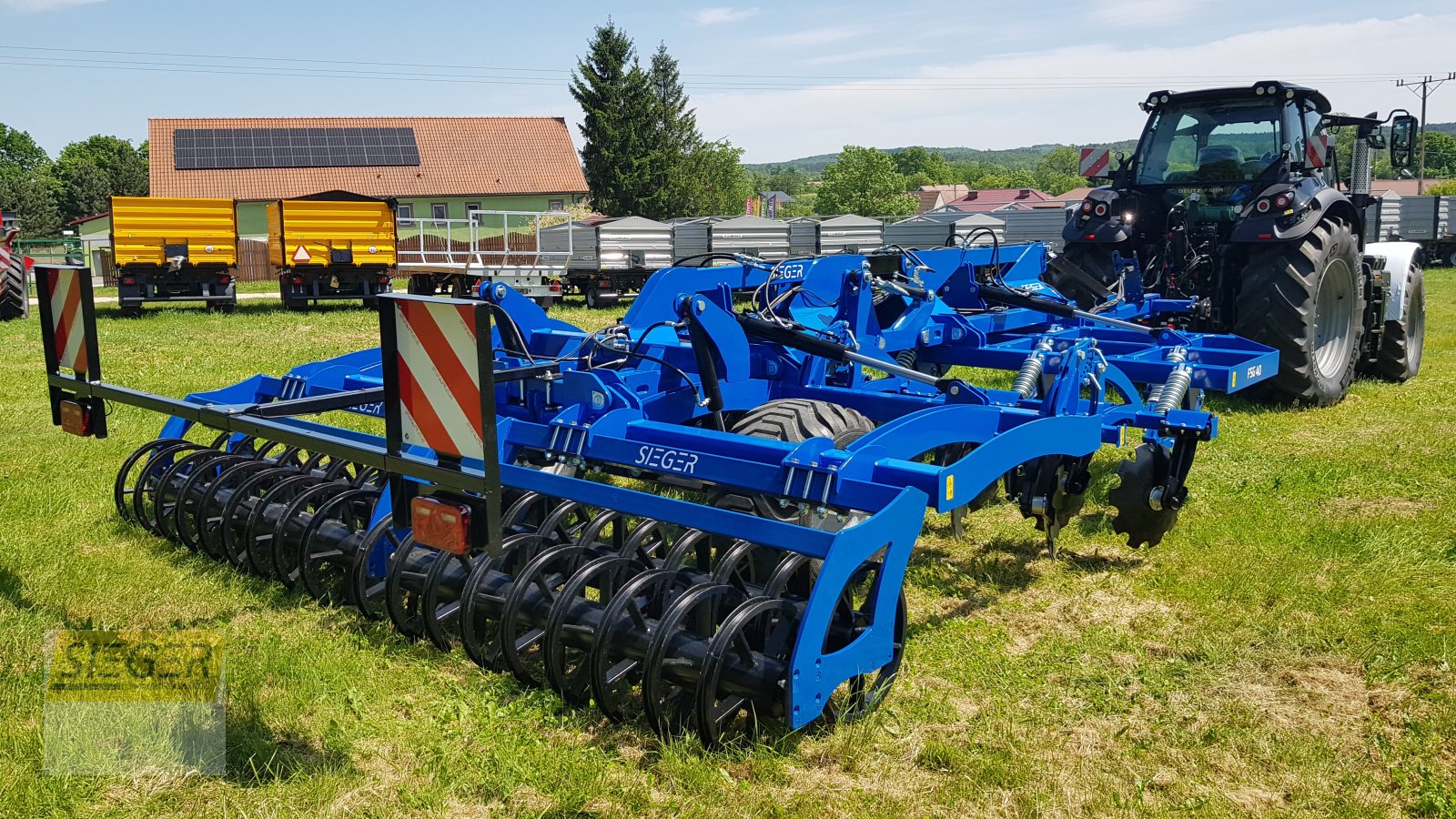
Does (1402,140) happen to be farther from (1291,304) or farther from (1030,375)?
Answer: (1030,375)

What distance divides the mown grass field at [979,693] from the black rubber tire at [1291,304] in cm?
161

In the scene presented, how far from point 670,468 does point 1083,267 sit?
5493 mm

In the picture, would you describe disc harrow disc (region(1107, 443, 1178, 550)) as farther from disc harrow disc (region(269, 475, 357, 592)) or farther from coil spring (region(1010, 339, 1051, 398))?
disc harrow disc (region(269, 475, 357, 592))

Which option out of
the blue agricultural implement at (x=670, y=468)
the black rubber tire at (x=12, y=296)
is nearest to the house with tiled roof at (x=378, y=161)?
the black rubber tire at (x=12, y=296)

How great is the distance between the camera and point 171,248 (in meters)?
17.6

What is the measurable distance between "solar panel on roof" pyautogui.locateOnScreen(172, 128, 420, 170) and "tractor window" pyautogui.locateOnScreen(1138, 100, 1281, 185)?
33188 millimetres

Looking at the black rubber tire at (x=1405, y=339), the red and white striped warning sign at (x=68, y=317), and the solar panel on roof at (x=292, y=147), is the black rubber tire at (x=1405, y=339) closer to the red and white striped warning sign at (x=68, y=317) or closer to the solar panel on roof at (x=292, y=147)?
the red and white striped warning sign at (x=68, y=317)

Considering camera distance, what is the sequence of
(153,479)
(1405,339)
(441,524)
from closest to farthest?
(441,524), (153,479), (1405,339)

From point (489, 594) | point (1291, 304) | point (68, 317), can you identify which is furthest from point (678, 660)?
point (1291, 304)

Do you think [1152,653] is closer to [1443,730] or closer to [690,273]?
[1443,730]

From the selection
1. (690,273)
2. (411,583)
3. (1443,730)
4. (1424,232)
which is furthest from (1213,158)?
(1424,232)

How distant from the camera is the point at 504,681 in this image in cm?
355

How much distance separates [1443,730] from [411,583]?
3.19 meters

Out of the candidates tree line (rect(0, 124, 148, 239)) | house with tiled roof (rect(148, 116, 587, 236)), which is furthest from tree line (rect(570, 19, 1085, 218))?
tree line (rect(0, 124, 148, 239))
